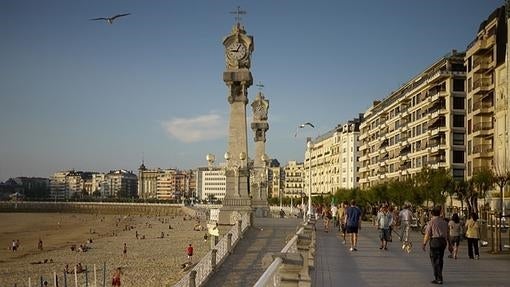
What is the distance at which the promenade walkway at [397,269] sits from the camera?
1353cm

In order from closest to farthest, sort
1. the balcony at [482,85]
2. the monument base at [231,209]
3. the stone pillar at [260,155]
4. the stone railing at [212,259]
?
the stone railing at [212,259] < the monument base at [231,209] < the balcony at [482,85] < the stone pillar at [260,155]

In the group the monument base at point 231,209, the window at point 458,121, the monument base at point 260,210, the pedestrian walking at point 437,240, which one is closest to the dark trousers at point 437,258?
the pedestrian walking at point 437,240

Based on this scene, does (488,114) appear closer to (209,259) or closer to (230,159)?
(230,159)

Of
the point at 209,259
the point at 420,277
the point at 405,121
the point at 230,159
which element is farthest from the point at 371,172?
the point at 420,277

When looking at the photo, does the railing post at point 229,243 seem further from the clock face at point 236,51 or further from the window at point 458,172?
the window at point 458,172

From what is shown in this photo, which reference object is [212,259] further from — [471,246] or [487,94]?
[487,94]

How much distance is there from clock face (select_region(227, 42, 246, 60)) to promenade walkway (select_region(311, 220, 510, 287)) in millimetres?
Result: 17593

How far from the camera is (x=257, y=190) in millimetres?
58281

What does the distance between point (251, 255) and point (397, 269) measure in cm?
1223

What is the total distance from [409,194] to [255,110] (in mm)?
19644

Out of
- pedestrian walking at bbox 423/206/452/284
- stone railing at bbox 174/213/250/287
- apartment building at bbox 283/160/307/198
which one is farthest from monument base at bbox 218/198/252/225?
apartment building at bbox 283/160/307/198

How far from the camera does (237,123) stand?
36.8 meters

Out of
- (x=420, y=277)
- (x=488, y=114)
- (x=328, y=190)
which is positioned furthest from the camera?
(x=328, y=190)

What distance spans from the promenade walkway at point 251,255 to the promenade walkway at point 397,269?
2.78m
